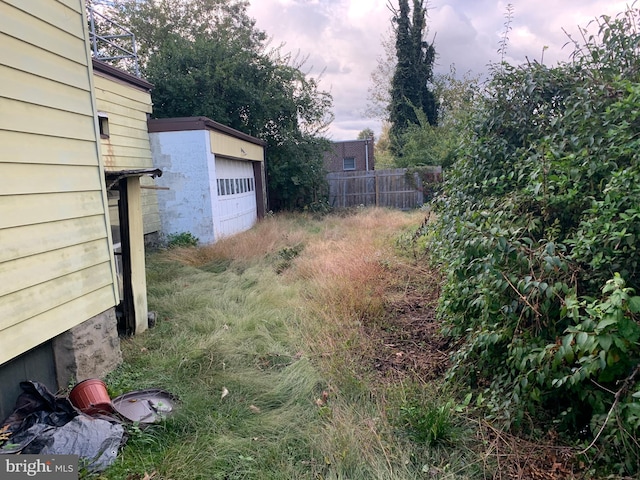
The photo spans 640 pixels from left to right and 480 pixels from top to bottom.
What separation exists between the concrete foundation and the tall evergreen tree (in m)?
18.1

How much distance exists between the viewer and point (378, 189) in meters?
16.1

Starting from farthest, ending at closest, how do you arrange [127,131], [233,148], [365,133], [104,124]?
[365,133] < [233,148] < [127,131] < [104,124]

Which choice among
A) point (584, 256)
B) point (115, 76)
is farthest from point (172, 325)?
point (115, 76)

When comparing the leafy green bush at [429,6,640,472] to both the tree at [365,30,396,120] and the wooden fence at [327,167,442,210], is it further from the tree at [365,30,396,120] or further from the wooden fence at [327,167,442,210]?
the tree at [365,30,396,120]

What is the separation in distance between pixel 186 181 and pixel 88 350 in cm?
642

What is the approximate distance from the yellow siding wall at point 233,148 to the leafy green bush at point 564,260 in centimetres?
723

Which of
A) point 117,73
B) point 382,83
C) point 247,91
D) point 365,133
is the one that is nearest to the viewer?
point 117,73

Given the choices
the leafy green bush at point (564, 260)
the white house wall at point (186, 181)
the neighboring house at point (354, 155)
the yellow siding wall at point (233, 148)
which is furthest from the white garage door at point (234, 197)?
the neighboring house at point (354, 155)

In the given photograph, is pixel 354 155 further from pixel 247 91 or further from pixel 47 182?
pixel 47 182

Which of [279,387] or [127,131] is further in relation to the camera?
[127,131]

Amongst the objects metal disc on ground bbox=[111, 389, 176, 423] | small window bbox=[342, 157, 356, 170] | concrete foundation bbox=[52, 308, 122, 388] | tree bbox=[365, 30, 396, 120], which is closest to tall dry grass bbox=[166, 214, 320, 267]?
concrete foundation bbox=[52, 308, 122, 388]

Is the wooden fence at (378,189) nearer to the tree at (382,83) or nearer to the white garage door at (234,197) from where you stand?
the white garage door at (234,197)

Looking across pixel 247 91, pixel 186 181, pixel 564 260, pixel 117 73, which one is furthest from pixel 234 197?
pixel 564 260

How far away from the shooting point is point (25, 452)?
221 cm
